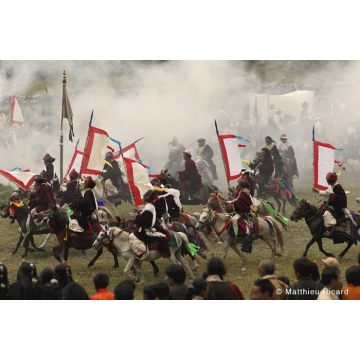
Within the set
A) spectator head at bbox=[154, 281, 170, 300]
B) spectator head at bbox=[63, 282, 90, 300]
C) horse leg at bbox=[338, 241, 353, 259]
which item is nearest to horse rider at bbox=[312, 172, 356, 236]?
horse leg at bbox=[338, 241, 353, 259]

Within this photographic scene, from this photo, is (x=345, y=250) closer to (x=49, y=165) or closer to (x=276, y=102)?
(x=49, y=165)

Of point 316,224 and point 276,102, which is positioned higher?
point 276,102

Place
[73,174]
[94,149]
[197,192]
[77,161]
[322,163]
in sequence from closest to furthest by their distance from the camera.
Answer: [322,163]
[94,149]
[73,174]
[77,161]
[197,192]

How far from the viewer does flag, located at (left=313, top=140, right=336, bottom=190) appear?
811 inches

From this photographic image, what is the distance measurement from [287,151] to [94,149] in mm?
11081

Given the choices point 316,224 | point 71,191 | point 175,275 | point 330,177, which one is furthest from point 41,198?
point 175,275

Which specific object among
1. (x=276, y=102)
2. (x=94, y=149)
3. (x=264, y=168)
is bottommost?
(x=264, y=168)

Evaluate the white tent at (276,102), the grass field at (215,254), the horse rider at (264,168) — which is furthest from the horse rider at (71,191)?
the white tent at (276,102)

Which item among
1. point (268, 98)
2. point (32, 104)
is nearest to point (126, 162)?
point (32, 104)

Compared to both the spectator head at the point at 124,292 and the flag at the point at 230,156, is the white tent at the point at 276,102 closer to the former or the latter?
the flag at the point at 230,156

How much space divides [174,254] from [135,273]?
45.5 inches

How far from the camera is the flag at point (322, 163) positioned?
67.6ft

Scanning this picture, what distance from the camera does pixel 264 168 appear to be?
2670 cm

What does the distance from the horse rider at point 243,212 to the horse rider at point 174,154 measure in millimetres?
10669
